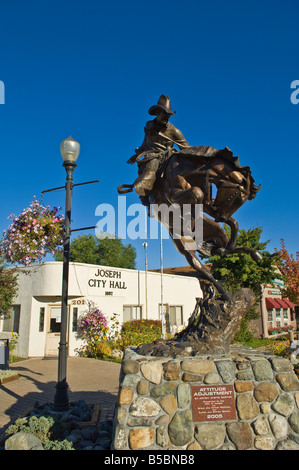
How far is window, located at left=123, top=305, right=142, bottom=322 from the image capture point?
17906 millimetres

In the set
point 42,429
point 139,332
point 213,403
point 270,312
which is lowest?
point 42,429

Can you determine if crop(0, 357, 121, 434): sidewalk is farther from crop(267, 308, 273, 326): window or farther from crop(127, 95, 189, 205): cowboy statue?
crop(267, 308, 273, 326): window

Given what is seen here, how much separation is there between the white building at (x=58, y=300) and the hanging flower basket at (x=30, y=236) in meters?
9.10

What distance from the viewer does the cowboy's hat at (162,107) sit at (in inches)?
220

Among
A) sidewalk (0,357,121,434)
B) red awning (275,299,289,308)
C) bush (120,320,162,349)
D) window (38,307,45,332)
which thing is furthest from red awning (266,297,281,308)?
window (38,307,45,332)

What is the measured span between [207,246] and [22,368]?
402 inches

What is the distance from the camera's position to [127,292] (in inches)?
706

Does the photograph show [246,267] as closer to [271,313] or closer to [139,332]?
[271,313]

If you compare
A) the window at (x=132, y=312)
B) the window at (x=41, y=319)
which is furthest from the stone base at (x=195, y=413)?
the window at (x=132, y=312)

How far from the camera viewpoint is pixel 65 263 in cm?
685

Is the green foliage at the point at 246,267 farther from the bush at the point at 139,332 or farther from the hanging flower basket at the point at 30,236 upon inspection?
A: the hanging flower basket at the point at 30,236

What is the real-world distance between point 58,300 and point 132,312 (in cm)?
416

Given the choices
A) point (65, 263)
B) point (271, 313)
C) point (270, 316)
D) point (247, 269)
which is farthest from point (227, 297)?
point (271, 313)
